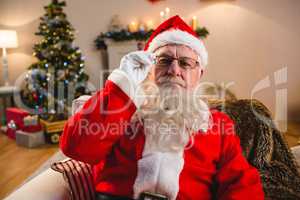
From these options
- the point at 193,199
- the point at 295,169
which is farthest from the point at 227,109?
the point at 193,199

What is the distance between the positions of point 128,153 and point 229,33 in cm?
316

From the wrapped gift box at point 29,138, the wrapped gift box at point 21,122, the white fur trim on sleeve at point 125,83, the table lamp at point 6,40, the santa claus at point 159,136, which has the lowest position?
the wrapped gift box at point 29,138

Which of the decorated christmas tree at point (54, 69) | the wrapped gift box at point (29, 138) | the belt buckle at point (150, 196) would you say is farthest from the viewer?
the decorated christmas tree at point (54, 69)

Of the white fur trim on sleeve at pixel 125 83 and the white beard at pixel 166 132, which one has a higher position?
the white fur trim on sleeve at pixel 125 83

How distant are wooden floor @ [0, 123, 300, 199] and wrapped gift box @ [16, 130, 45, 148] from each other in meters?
0.06

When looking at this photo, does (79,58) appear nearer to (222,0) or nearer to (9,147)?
(9,147)

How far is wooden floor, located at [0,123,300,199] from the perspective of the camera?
6.94ft

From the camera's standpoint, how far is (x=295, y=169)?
1.01 meters

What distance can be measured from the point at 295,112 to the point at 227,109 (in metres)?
2.79

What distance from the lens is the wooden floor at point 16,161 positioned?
210 centimetres

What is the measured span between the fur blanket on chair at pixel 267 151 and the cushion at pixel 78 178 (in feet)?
2.13

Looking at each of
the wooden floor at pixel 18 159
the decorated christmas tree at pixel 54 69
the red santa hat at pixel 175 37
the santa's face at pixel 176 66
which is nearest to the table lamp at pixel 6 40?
the decorated christmas tree at pixel 54 69

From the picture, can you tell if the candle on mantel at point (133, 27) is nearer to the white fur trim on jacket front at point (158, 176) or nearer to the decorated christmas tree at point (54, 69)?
the decorated christmas tree at point (54, 69)

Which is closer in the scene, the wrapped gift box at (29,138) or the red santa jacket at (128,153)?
the red santa jacket at (128,153)
